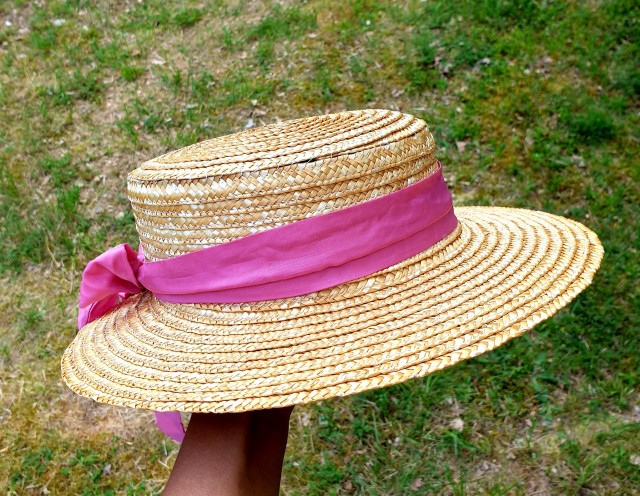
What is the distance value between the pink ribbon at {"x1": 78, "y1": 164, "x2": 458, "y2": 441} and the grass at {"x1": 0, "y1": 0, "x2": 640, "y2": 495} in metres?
1.71

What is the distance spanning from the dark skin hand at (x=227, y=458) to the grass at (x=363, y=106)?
1468 mm

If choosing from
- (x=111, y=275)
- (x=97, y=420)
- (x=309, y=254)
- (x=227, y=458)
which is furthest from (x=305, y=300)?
(x=97, y=420)

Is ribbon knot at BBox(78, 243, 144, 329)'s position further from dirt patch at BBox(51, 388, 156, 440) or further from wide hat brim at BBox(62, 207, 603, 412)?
dirt patch at BBox(51, 388, 156, 440)

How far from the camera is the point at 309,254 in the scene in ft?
5.38

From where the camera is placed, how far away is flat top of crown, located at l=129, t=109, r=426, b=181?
5.48 ft

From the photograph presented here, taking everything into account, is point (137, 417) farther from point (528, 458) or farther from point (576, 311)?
point (576, 311)

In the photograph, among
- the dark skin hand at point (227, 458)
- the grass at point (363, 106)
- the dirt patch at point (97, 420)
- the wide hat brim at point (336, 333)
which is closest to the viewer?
the wide hat brim at point (336, 333)

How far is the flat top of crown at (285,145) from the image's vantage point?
1669 mm

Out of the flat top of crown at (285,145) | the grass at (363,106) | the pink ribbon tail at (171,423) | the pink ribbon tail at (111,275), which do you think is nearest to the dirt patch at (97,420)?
the grass at (363,106)

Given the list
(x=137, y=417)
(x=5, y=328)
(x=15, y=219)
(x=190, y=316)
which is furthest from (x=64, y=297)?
(x=190, y=316)

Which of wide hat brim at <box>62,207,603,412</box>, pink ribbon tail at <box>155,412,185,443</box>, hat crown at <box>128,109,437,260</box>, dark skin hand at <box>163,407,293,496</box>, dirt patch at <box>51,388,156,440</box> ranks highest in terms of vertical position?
hat crown at <box>128,109,437,260</box>

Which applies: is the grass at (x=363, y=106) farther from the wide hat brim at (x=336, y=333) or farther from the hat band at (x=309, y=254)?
the hat band at (x=309, y=254)

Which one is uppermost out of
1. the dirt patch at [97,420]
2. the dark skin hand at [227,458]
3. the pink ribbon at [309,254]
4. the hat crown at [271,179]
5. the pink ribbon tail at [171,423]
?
the hat crown at [271,179]

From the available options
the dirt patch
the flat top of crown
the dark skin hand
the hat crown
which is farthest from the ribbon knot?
the dirt patch
